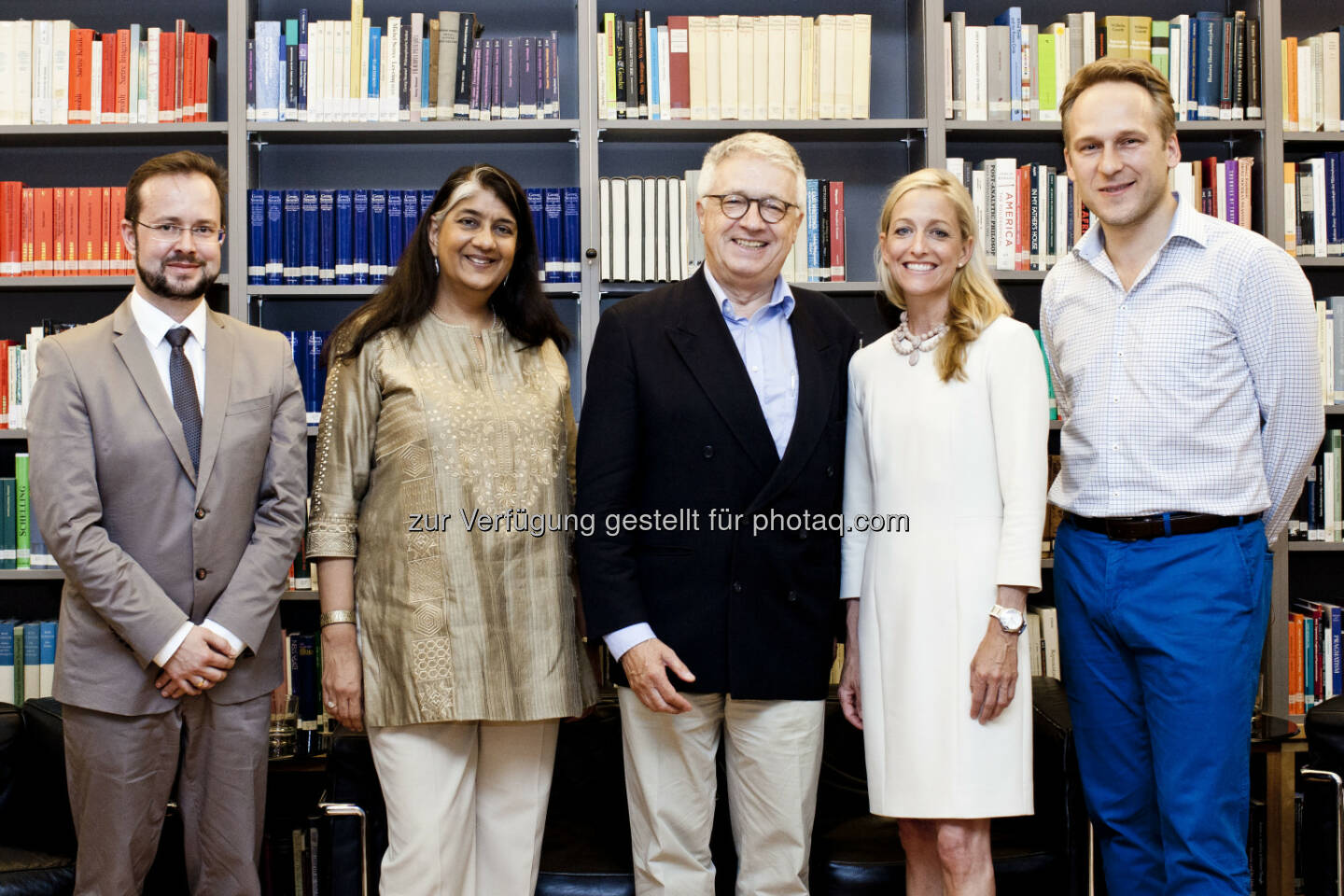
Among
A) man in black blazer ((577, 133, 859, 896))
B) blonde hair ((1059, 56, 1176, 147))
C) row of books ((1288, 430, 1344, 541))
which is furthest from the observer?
row of books ((1288, 430, 1344, 541))

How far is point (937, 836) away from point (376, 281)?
2.22 meters

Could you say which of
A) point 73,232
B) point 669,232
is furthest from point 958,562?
point 73,232

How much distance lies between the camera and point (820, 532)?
197 cm

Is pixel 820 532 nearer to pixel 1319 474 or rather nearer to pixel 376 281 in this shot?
pixel 376 281

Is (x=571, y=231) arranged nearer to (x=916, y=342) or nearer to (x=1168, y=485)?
(x=916, y=342)

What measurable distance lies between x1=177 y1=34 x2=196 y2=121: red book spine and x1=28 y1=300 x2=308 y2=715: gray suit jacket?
4.38 feet

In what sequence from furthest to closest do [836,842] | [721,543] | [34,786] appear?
[34,786] < [836,842] < [721,543]

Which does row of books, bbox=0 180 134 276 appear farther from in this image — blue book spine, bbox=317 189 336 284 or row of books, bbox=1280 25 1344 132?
row of books, bbox=1280 25 1344 132

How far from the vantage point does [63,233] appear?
3199 mm

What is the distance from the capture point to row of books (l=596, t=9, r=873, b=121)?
3.16 m

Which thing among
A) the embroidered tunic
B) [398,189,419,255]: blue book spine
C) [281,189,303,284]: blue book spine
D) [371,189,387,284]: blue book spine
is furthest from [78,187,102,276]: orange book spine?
the embroidered tunic

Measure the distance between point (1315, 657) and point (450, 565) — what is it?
2730mm

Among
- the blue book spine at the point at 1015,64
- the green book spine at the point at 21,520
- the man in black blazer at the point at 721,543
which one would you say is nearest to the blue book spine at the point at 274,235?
the green book spine at the point at 21,520

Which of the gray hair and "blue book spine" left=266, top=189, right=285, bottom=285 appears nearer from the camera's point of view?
the gray hair
